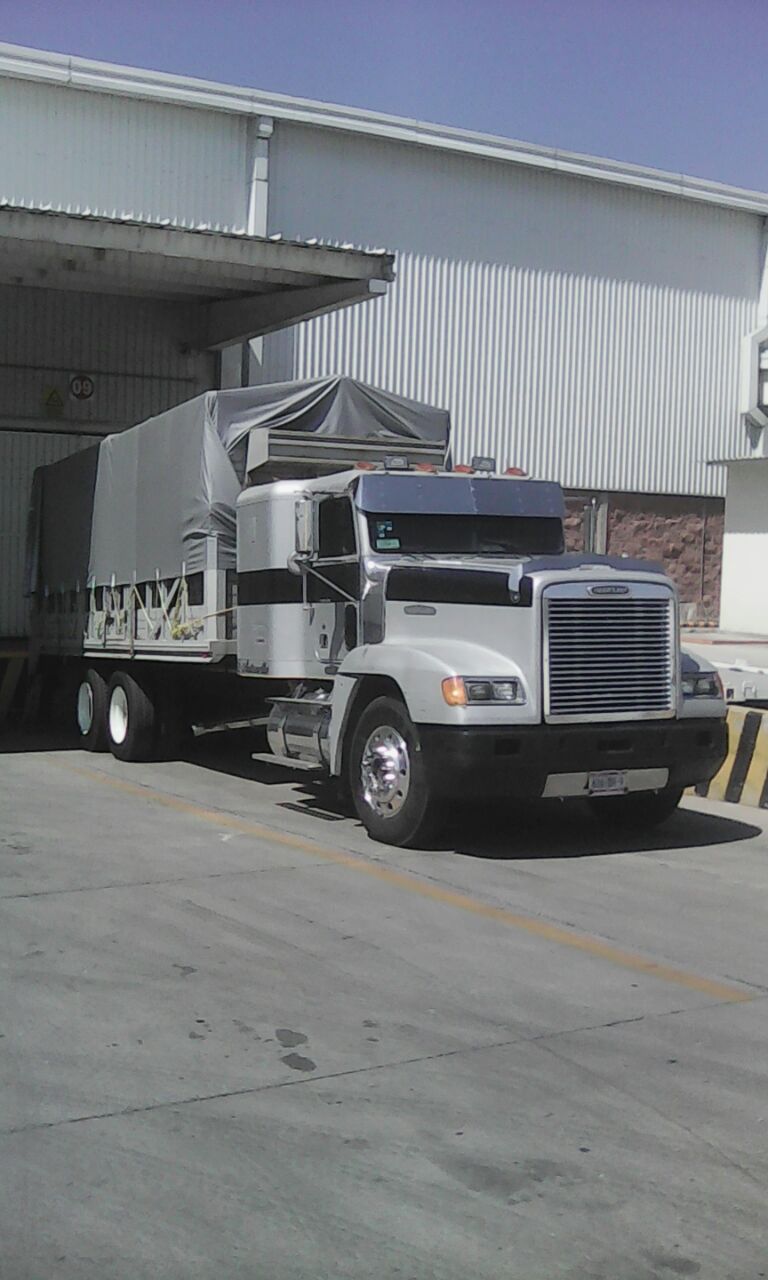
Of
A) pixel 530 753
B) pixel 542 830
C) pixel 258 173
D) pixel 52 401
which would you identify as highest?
pixel 258 173

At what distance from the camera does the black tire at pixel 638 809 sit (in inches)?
440

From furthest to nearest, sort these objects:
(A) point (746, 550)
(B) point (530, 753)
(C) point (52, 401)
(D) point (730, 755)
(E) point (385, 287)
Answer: (A) point (746, 550) → (C) point (52, 401) → (E) point (385, 287) → (D) point (730, 755) → (B) point (530, 753)

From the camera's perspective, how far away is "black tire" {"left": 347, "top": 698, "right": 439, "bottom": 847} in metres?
10.1

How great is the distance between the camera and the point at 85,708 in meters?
16.6

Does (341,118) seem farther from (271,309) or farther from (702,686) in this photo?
(702,686)

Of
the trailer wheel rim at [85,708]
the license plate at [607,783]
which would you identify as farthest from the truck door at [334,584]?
the trailer wheel rim at [85,708]

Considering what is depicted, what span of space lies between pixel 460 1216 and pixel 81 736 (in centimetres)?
1301

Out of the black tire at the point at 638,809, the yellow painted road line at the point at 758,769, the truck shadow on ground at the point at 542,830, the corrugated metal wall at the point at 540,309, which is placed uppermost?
the corrugated metal wall at the point at 540,309

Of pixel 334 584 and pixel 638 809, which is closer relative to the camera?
pixel 638 809

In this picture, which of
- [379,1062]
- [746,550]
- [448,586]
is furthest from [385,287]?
[379,1062]

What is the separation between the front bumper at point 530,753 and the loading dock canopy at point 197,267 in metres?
8.33

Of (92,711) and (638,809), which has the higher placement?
(92,711)

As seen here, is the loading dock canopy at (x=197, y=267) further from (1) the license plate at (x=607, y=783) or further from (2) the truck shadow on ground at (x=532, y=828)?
(1) the license plate at (x=607, y=783)

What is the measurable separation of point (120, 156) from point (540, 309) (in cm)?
788
